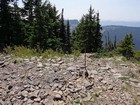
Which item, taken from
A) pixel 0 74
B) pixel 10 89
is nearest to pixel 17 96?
pixel 10 89

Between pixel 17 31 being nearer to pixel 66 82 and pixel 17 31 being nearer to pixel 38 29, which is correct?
pixel 38 29

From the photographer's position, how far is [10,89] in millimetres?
7910

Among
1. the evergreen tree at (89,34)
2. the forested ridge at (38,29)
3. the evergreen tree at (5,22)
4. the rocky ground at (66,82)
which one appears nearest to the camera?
the rocky ground at (66,82)

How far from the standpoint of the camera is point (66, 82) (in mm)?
8211

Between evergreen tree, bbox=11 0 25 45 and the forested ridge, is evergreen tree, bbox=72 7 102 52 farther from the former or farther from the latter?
evergreen tree, bbox=11 0 25 45

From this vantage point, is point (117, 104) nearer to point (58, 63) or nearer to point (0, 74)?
point (58, 63)

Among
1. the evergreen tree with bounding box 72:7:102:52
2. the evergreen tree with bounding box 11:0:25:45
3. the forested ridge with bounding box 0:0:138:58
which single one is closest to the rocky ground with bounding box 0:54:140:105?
the forested ridge with bounding box 0:0:138:58

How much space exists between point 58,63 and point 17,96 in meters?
2.94

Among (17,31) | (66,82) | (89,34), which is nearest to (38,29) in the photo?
(17,31)

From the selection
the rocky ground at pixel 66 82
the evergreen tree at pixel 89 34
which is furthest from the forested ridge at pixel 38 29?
the rocky ground at pixel 66 82

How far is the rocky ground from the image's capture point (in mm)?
7375

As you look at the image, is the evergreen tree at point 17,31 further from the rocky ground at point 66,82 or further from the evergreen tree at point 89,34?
the rocky ground at point 66,82

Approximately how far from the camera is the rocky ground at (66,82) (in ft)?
24.2

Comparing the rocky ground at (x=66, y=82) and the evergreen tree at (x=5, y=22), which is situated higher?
the evergreen tree at (x=5, y=22)
